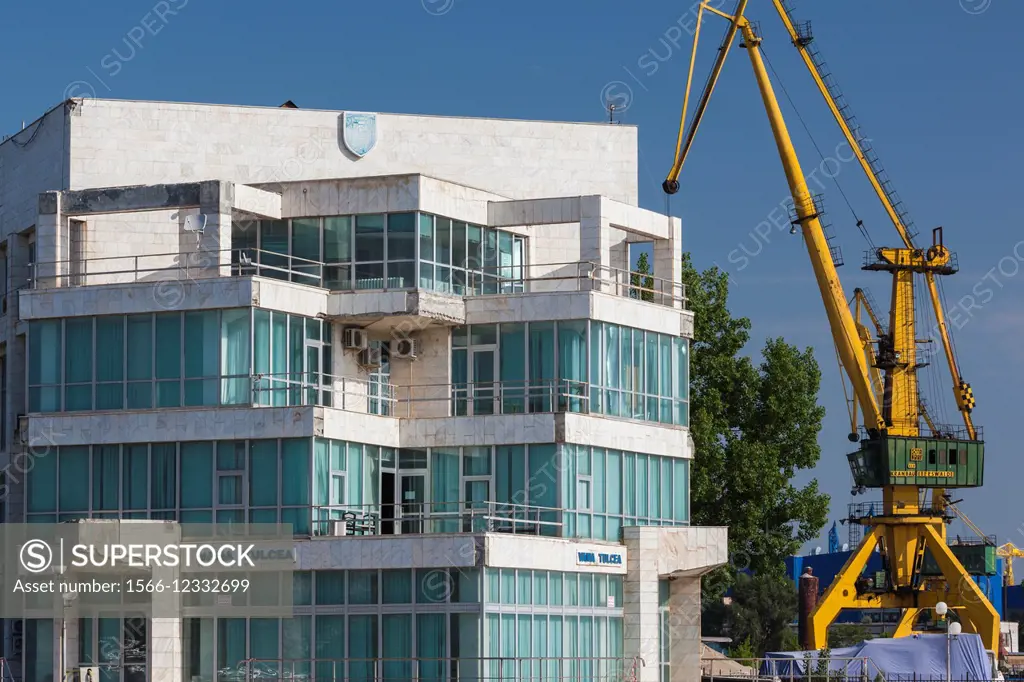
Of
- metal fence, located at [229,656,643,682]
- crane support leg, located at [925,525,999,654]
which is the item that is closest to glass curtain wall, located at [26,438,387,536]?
metal fence, located at [229,656,643,682]

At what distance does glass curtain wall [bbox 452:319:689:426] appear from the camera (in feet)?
166

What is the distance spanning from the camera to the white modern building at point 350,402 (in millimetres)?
46938

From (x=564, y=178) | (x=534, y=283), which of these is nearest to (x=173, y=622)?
(x=534, y=283)

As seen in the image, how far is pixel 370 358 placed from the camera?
169 ft

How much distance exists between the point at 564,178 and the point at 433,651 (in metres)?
18.8

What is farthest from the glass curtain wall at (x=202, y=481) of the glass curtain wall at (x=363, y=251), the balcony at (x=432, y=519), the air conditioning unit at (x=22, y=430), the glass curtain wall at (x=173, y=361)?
the glass curtain wall at (x=363, y=251)

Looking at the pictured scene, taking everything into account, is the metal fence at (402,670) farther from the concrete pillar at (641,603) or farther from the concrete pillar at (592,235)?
the concrete pillar at (592,235)

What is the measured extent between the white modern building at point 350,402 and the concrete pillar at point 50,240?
0.09 meters

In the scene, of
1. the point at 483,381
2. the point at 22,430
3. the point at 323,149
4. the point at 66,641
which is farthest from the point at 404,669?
the point at 323,149

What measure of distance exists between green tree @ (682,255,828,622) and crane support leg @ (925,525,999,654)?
1683 centimetres

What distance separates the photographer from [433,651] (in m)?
46.3

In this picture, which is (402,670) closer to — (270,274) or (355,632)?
(355,632)

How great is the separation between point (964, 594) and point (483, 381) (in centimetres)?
4790

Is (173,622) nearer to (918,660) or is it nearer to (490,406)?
(490,406)
